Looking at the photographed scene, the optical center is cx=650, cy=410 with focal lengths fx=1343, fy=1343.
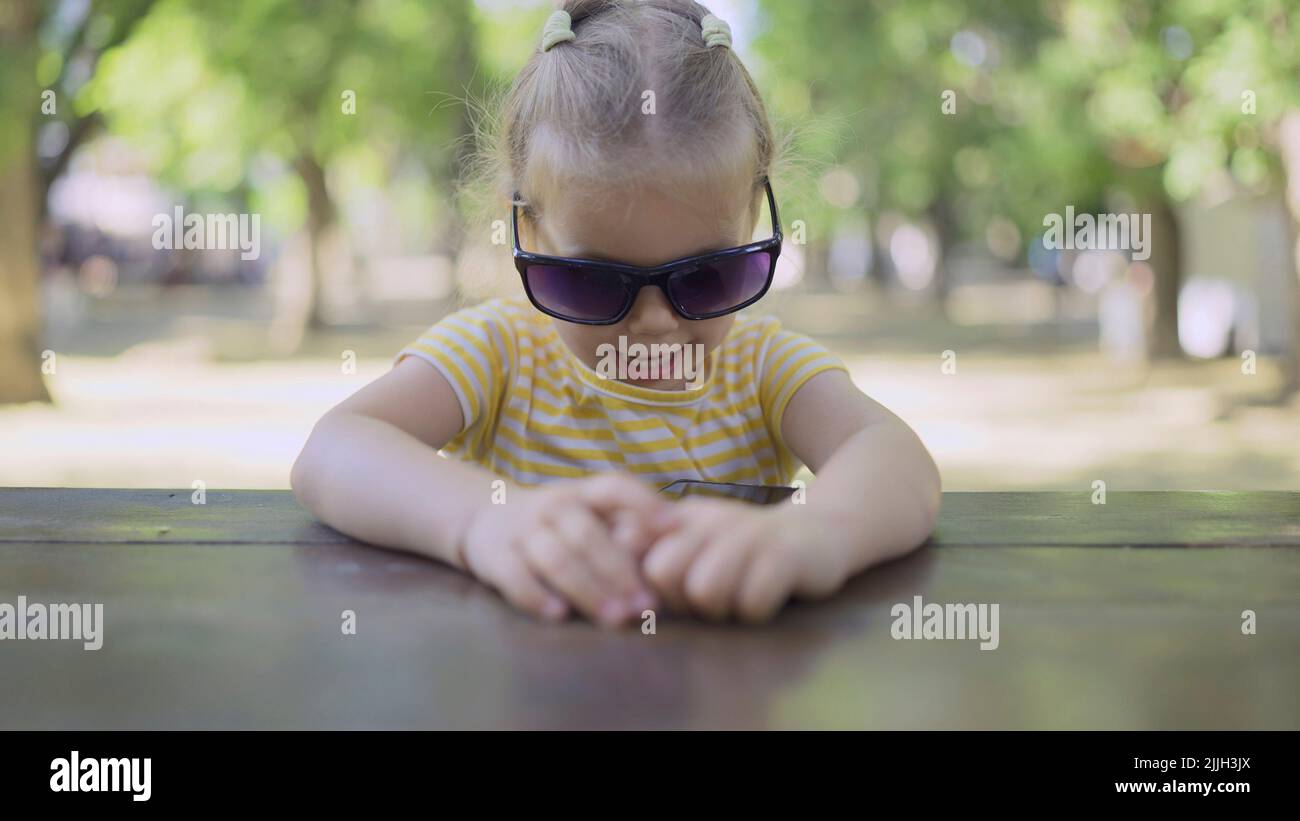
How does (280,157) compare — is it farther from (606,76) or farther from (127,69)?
(606,76)

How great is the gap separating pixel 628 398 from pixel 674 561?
113cm

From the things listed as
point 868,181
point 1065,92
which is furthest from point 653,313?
point 868,181

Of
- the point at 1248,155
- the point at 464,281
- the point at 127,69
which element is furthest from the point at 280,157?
the point at 464,281

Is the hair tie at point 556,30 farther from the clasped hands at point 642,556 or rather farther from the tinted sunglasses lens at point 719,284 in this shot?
the clasped hands at point 642,556

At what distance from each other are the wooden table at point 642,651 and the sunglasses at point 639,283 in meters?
0.57

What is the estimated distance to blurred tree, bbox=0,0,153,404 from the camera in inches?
428

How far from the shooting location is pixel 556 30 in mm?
2340

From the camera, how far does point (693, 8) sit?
247 cm

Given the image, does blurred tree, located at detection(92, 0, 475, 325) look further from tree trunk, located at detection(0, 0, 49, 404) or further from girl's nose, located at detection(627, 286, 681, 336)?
girl's nose, located at detection(627, 286, 681, 336)

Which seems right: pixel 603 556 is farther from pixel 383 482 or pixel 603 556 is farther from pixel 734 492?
pixel 734 492

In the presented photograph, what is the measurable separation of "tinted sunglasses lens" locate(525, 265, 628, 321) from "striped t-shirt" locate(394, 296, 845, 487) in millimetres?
285
